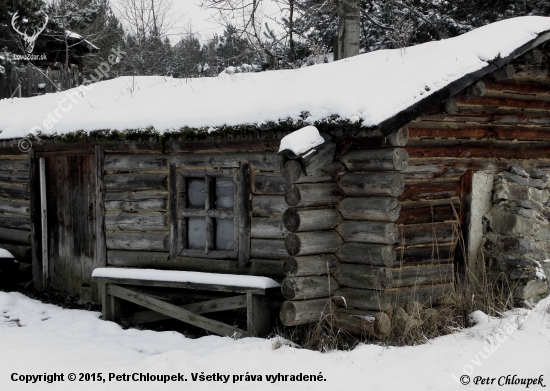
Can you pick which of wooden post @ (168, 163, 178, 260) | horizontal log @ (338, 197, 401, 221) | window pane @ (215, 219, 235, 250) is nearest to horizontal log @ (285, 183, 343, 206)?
horizontal log @ (338, 197, 401, 221)

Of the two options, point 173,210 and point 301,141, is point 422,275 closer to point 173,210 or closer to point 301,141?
point 301,141

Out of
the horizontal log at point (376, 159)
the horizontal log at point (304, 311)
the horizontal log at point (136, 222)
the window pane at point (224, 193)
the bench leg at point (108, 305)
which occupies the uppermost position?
the horizontal log at point (376, 159)

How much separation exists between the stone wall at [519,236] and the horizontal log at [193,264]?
252 cm

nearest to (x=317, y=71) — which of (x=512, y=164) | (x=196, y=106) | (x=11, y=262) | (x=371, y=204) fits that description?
(x=196, y=106)

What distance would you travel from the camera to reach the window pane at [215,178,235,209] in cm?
789

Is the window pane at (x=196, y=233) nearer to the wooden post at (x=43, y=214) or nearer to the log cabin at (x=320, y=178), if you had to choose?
the log cabin at (x=320, y=178)

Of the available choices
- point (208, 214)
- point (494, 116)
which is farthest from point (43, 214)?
point (494, 116)

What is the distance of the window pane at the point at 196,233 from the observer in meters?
8.19

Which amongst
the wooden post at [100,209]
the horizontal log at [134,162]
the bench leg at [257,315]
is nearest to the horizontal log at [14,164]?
the wooden post at [100,209]

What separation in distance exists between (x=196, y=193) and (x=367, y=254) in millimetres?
2672

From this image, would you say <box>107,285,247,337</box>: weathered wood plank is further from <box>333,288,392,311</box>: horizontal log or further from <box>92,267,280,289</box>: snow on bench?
A: <box>333,288,392,311</box>: horizontal log

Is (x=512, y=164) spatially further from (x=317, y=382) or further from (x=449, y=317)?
(x=317, y=382)

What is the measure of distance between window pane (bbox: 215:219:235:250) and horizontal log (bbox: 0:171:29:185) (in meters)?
4.17

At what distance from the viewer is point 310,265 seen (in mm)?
6652
